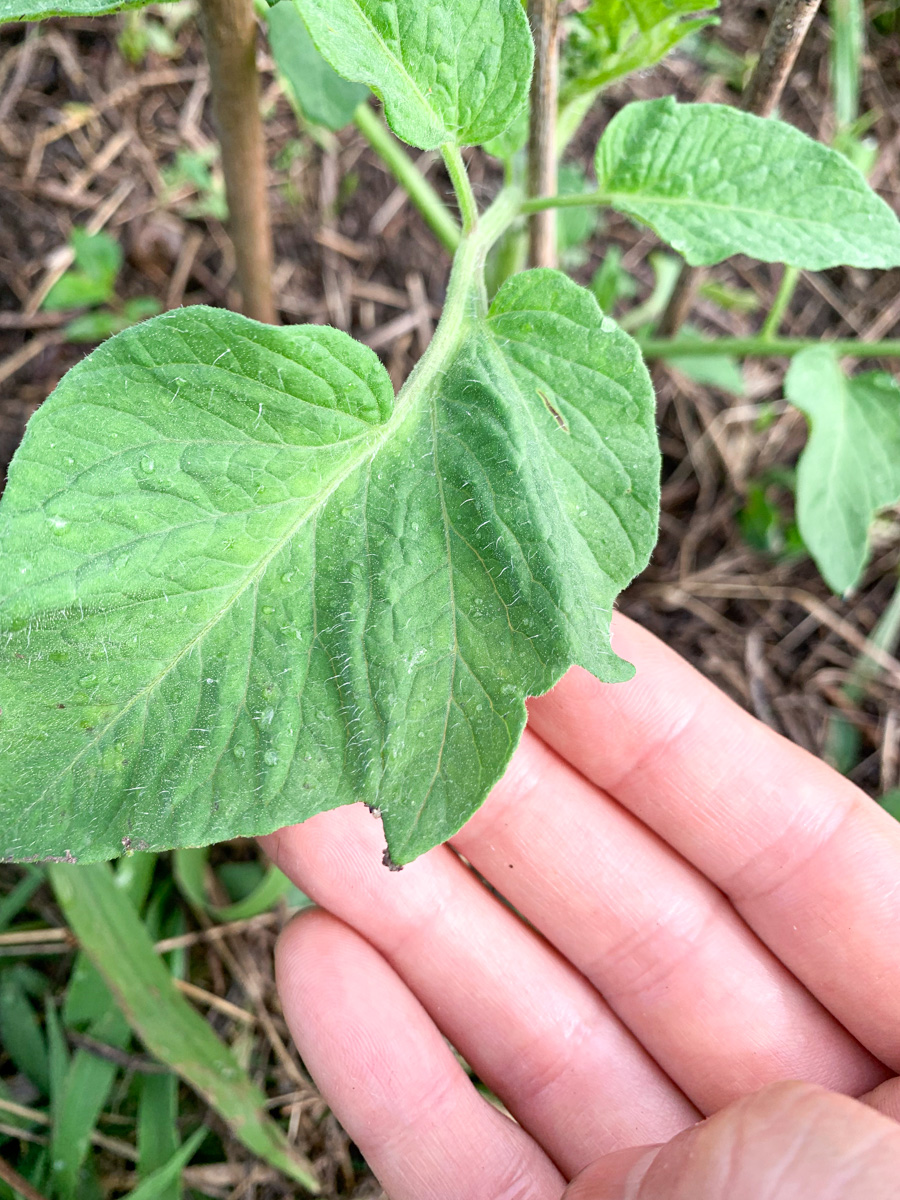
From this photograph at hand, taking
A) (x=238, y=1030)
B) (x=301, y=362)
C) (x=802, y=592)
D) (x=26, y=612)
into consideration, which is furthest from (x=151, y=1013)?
(x=802, y=592)

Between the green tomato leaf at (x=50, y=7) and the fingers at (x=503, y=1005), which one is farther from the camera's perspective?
the fingers at (x=503, y=1005)

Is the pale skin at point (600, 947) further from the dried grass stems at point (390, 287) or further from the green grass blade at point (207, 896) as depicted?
the dried grass stems at point (390, 287)

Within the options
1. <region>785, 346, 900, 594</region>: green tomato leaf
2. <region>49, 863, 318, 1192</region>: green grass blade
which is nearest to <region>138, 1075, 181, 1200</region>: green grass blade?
<region>49, 863, 318, 1192</region>: green grass blade

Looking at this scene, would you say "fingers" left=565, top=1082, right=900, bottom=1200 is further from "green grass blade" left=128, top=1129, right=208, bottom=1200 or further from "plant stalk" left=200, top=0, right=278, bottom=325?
"plant stalk" left=200, top=0, right=278, bottom=325

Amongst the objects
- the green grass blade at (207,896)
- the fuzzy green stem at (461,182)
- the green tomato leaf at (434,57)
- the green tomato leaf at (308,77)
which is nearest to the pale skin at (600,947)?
the green grass blade at (207,896)

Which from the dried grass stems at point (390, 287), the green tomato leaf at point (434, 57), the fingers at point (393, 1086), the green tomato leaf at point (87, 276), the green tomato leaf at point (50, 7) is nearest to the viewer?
the green tomato leaf at point (50, 7)

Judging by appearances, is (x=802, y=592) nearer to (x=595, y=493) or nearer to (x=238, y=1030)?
(x=595, y=493)
